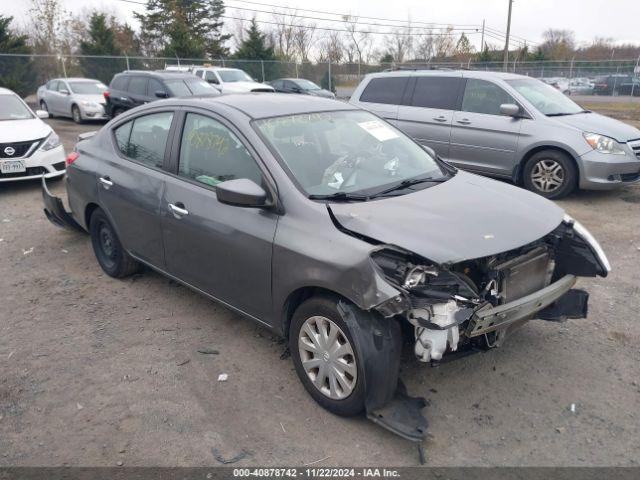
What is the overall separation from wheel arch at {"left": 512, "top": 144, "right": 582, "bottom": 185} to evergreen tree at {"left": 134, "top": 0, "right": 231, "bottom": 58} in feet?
123

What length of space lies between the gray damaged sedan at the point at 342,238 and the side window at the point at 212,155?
12mm

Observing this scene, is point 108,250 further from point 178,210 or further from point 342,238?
point 342,238

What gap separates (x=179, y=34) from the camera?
113 ft

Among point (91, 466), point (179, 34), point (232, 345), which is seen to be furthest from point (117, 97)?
point (179, 34)

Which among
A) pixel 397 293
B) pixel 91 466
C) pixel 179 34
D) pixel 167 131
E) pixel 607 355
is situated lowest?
pixel 91 466

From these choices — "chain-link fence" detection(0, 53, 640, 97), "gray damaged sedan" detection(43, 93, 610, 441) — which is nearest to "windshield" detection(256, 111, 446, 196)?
"gray damaged sedan" detection(43, 93, 610, 441)

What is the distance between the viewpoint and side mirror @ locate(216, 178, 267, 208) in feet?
10.4

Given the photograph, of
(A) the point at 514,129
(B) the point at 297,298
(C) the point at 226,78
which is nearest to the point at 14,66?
(C) the point at 226,78

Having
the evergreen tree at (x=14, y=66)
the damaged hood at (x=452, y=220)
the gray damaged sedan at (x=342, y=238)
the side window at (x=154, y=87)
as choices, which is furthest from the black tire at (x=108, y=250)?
the evergreen tree at (x=14, y=66)

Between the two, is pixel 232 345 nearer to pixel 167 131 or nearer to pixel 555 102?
pixel 167 131

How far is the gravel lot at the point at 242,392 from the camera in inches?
113

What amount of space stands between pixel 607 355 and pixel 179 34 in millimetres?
35576

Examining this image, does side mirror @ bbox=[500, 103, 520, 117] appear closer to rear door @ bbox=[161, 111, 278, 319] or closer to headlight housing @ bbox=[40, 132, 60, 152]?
rear door @ bbox=[161, 111, 278, 319]

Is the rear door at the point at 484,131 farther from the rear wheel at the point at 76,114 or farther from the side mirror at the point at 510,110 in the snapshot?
the rear wheel at the point at 76,114
